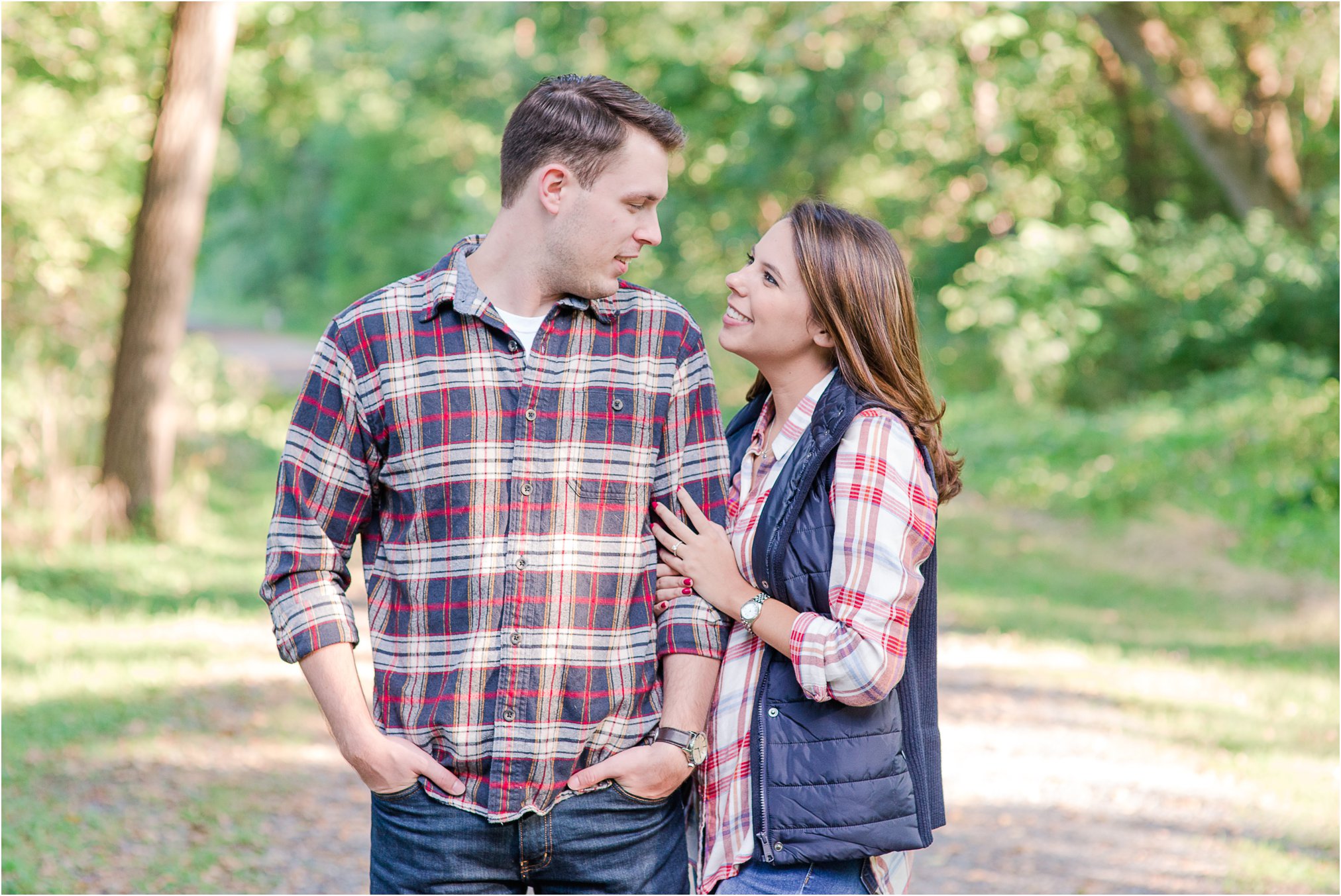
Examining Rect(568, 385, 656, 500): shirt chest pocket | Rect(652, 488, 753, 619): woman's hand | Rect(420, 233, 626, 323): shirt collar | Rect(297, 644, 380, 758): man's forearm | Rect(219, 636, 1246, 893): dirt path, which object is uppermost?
Rect(420, 233, 626, 323): shirt collar

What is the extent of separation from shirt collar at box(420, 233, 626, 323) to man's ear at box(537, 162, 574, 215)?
18cm

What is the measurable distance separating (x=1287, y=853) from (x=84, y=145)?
34.8 feet

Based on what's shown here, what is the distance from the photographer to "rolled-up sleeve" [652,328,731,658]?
2.48 metres

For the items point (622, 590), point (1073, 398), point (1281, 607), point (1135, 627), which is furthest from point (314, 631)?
point (1073, 398)

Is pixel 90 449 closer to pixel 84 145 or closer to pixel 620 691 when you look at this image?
pixel 84 145

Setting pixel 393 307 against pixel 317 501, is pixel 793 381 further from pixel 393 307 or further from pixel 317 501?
pixel 317 501

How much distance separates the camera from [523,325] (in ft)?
8.15

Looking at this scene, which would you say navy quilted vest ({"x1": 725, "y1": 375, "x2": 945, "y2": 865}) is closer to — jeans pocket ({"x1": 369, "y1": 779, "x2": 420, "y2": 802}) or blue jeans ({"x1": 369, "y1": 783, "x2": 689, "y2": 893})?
blue jeans ({"x1": 369, "y1": 783, "x2": 689, "y2": 893})

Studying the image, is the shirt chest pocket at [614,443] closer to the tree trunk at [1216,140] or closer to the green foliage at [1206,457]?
the green foliage at [1206,457]

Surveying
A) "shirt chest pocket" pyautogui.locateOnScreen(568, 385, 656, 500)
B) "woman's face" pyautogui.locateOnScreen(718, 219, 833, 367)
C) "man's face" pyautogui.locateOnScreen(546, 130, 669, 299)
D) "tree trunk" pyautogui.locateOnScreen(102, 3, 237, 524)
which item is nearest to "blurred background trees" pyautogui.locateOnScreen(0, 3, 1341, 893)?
"tree trunk" pyautogui.locateOnScreen(102, 3, 237, 524)

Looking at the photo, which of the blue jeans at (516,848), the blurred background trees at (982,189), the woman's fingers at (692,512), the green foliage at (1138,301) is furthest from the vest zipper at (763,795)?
the green foliage at (1138,301)

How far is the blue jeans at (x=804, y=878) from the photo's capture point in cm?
236

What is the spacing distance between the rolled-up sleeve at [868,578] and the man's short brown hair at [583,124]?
71cm

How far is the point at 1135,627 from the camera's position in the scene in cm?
946
